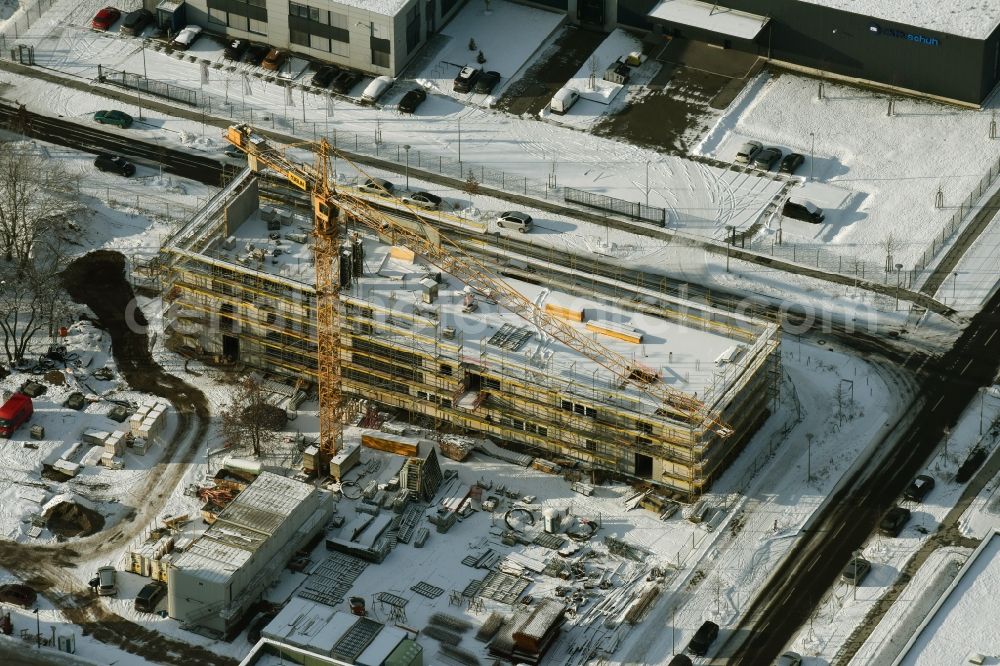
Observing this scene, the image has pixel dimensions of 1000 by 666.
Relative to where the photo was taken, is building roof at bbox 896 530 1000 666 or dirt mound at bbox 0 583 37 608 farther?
dirt mound at bbox 0 583 37 608

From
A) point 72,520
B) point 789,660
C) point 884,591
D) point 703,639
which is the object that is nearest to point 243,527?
point 72,520

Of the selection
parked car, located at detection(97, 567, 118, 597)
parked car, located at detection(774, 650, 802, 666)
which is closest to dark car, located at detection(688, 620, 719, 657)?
parked car, located at detection(774, 650, 802, 666)

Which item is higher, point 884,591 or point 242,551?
point 884,591

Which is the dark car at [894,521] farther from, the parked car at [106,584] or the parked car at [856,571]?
the parked car at [106,584]

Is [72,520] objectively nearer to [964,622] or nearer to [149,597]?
[149,597]

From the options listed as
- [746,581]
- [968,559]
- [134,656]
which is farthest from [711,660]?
[134,656]

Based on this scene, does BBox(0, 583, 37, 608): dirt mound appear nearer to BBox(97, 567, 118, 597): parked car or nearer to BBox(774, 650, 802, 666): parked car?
BBox(97, 567, 118, 597): parked car
